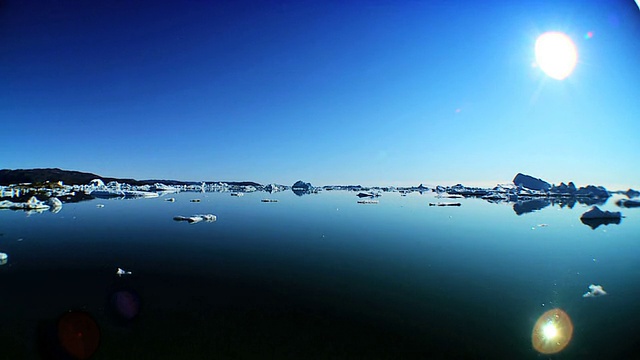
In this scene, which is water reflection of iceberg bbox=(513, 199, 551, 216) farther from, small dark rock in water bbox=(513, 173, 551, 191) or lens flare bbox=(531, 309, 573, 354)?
small dark rock in water bbox=(513, 173, 551, 191)

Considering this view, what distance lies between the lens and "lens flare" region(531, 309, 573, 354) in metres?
4.88

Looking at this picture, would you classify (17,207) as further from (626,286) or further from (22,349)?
(626,286)

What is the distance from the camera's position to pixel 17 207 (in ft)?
72.8

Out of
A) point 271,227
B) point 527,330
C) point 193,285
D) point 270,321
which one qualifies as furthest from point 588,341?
point 271,227

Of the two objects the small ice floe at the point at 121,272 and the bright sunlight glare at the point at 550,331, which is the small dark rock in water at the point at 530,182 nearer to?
the bright sunlight glare at the point at 550,331

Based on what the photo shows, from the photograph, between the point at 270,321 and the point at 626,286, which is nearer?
the point at 270,321

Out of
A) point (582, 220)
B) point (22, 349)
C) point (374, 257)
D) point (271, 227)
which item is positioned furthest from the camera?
point (582, 220)

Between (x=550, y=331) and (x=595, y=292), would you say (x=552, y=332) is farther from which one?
(x=595, y=292)

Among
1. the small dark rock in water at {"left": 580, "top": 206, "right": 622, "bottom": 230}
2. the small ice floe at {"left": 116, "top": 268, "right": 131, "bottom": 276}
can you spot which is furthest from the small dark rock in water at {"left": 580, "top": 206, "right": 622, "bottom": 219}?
the small ice floe at {"left": 116, "top": 268, "right": 131, "bottom": 276}

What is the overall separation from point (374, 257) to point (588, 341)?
18.8 feet

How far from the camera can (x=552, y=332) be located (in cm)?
537

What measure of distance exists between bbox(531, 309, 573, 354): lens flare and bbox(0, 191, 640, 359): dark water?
13 centimetres

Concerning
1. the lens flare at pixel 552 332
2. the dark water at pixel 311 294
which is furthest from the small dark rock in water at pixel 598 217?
the lens flare at pixel 552 332

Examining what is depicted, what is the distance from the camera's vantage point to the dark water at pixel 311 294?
4742mm
